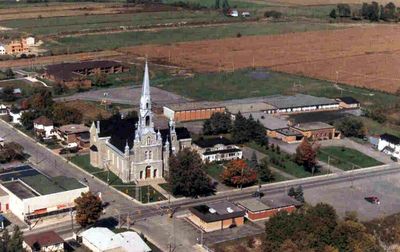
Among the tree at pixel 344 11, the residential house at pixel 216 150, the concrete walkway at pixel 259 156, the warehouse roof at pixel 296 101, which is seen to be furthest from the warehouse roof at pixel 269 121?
the tree at pixel 344 11

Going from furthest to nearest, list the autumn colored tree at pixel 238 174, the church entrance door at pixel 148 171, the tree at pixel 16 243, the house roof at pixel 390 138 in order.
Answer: the house roof at pixel 390 138 → the church entrance door at pixel 148 171 → the autumn colored tree at pixel 238 174 → the tree at pixel 16 243

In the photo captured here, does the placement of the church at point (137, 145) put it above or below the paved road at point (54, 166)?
above

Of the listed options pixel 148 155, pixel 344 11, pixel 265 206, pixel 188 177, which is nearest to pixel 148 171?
pixel 148 155

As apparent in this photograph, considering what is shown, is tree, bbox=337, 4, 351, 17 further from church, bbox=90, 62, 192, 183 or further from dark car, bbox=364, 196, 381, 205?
dark car, bbox=364, 196, 381, 205

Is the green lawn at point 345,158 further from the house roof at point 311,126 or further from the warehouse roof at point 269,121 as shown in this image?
the warehouse roof at point 269,121

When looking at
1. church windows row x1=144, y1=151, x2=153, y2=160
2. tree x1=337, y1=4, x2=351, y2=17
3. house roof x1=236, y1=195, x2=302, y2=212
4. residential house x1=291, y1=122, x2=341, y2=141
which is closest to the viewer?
house roof x1=236, y1=195, x2=302, y2=212

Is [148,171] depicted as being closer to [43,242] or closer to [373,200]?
[43,242]

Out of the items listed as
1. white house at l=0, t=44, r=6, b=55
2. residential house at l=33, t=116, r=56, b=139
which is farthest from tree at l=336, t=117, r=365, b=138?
white house at l=0, t=44, r=6, b=55
